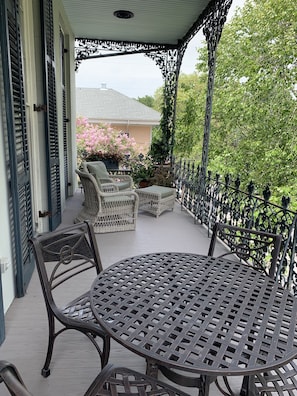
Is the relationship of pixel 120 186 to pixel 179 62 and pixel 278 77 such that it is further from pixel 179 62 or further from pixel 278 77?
pixel 278 77

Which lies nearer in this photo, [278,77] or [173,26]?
[173,26]

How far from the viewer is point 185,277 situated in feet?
4.58

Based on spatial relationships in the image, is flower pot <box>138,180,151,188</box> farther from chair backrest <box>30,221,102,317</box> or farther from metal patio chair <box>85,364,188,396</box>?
metal patio chair <box>85,364,188,396</box>

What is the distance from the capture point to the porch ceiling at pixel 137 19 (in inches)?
179

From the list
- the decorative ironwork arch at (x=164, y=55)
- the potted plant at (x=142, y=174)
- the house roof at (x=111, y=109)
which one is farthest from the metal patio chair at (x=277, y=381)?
the house roof at (x=111, y=109)

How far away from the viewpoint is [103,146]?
24.6 feet

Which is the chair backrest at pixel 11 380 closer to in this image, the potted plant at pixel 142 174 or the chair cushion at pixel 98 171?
the chair cushion at pixel 98 171

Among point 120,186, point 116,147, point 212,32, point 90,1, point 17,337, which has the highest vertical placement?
point 90,1

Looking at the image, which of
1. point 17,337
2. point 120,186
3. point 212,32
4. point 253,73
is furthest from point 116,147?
point 253,73

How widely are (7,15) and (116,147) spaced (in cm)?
514

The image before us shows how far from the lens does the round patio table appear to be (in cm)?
89

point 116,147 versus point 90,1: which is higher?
point 90,1

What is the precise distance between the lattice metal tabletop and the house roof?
12372mm

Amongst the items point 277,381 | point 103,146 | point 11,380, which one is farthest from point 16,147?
point 103,146
